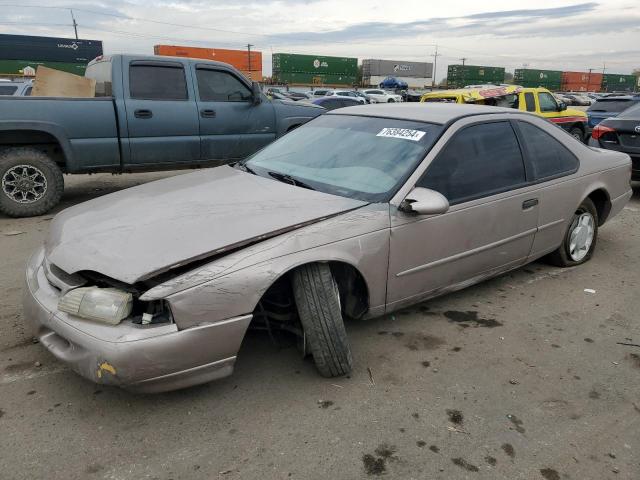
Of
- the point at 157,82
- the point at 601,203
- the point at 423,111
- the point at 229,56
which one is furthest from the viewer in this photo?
the point at 229,56

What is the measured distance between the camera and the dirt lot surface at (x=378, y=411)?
85.9 inches

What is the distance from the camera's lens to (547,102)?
11734 millimetres

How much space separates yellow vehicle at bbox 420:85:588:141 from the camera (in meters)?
10.8

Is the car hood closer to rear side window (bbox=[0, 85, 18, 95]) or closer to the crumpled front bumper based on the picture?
the crumpled front bumper

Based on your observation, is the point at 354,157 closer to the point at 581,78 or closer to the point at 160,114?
the point at 160,114

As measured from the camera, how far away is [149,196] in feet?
10.6

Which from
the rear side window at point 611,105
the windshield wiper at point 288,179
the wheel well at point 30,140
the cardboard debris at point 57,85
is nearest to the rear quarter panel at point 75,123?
the wheel well at point 30,140

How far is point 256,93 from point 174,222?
509 cm

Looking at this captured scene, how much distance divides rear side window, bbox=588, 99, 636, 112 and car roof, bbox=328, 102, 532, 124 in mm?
9448

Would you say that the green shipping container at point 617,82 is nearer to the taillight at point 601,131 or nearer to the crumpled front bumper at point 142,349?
the taillight at point 601,131

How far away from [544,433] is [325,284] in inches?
49.3

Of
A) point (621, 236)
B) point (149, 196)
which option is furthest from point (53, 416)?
point (621, 236)

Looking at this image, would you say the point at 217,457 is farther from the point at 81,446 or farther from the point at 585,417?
the point at 585,417

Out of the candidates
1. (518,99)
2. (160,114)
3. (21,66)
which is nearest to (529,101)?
(518,99)
